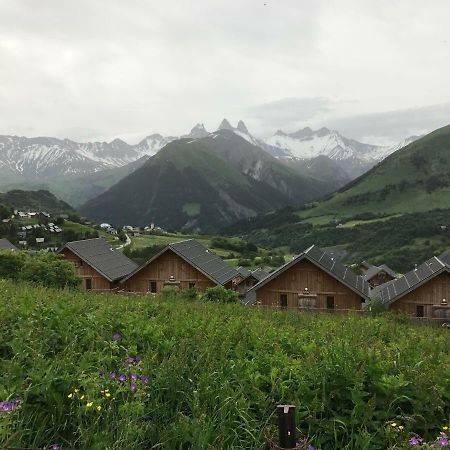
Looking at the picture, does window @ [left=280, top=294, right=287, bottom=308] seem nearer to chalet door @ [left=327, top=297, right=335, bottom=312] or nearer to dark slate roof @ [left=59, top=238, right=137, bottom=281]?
chalet door @ [left=327, top=297, right=335, bottom=312]

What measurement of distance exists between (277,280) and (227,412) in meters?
36.7

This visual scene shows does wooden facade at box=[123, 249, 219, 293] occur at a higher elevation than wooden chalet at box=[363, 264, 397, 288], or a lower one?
higher

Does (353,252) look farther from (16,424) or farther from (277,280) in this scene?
(16,424)

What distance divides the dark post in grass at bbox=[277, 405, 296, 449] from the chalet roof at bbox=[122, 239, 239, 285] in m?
40.3

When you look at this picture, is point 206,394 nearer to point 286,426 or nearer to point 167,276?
point 286,426

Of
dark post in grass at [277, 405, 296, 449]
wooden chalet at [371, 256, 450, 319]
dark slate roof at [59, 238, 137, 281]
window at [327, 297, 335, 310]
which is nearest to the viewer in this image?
dark post in grass at [277, 405, 296, 449]

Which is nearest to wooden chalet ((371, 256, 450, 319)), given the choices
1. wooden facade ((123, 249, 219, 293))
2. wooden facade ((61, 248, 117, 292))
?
wooden facade ((123, 249, 219, 293))

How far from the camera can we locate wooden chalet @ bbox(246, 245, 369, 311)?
39188 millimetres

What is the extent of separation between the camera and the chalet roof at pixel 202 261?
148 feet

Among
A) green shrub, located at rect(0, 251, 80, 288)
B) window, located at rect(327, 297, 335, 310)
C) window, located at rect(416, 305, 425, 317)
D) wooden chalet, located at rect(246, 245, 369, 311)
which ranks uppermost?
green shrub, located at rect(0, 251, 80, 288)

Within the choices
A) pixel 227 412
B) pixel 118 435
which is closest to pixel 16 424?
pixel 118 435

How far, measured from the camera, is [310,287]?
39.8 meters

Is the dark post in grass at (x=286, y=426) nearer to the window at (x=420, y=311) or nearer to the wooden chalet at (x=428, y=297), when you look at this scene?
the wooden chalet at (x=428, y=297)

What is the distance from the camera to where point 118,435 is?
13.4 feet
